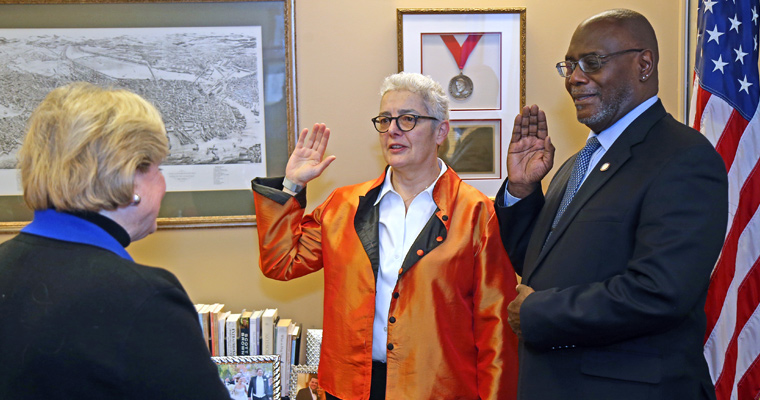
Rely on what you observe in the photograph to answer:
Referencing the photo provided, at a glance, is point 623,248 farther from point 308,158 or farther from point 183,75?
point 183,75

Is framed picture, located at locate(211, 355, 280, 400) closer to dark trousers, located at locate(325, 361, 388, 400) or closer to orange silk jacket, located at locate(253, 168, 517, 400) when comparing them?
orange silk jacket, located at locate(253, 168, 517, 400)

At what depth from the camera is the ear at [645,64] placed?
1.55 meters

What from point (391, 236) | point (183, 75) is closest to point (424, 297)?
point (391, 236)

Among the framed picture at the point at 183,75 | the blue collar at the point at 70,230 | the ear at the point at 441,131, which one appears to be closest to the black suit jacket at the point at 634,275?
the ear at the point at 441,131

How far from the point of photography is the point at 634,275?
135 cm

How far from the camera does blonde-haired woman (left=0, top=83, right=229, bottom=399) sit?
92cm

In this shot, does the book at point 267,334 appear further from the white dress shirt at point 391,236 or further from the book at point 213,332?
the white dress shirt at point 391,236

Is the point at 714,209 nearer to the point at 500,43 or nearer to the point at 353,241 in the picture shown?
the point at 353,241

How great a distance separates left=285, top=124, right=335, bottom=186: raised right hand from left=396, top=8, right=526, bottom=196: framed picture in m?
0.72

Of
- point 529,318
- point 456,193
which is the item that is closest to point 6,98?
point 456,193

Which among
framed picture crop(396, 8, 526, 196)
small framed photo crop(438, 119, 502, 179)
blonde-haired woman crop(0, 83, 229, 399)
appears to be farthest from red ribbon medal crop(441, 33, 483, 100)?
blonde-haired woman crop(0, 83, 229, 399)

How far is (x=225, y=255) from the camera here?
2693 millimetres

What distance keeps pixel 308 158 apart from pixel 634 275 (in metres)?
1.14

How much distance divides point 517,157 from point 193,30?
1.57 m
